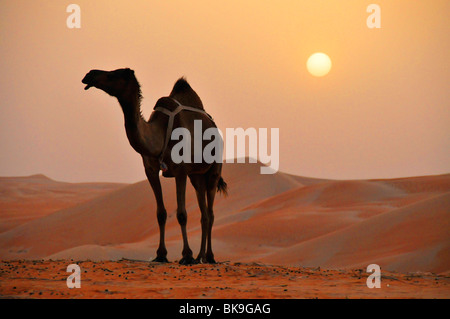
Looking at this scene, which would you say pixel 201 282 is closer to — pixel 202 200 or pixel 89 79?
pixel 202 200

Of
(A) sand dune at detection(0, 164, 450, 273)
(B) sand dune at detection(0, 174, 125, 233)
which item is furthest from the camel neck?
(B) sand dune at detection(0, 174, 125, 233)

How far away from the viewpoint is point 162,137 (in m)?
11.7

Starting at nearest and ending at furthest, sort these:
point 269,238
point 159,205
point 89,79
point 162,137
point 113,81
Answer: point 89,79 < point 113,81 < point 162,137 < point 159,205 < point 269,238

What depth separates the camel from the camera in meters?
10.9

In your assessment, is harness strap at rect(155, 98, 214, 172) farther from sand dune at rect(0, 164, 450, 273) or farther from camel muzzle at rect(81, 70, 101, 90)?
sand dune at rect(0, 164, 450, 273)

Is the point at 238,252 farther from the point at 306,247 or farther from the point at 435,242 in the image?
the point at 435,242

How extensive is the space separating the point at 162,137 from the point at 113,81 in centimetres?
143

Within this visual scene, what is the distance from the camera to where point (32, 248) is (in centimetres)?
4116

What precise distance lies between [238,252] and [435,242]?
10125 mm

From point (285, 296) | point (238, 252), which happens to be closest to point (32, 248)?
point (238, 252)

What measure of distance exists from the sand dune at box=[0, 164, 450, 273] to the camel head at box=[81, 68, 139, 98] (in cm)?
1015

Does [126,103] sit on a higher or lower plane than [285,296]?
higher

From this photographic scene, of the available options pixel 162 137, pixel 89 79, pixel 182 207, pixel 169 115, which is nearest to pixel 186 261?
pixel 182 207
